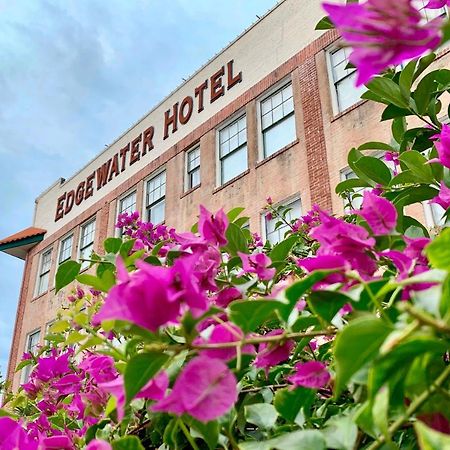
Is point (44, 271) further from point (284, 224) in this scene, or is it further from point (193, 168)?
point (284, 224)

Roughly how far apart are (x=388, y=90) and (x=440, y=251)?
1004mm

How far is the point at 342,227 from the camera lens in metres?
0.74

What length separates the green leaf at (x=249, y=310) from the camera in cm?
57

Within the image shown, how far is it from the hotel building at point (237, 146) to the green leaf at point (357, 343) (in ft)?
19.8

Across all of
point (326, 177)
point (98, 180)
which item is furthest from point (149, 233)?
point (98, 180)

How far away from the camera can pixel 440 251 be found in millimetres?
519

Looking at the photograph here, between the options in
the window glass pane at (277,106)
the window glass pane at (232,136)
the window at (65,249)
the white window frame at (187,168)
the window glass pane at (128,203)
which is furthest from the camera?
the window at (65,249)

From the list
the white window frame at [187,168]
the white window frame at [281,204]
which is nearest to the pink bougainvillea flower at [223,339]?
the white window frame at [281,204]

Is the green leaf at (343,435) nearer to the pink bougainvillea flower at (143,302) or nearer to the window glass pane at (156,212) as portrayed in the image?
the pink bougainvillea flower at (143,302)

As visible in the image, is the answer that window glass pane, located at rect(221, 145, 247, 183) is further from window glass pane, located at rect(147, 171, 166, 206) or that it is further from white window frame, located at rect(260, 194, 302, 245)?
window glass pane, located at rect(147, 171, 166, 206)

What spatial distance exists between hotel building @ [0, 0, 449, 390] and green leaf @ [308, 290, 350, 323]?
5863 mm

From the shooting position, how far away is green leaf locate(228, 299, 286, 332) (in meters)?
0.57

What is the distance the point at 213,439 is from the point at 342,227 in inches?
13.5

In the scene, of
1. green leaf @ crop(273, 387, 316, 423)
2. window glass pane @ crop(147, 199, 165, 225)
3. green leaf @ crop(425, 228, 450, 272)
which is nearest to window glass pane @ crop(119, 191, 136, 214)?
window glass pane @ crop(147, 199, 165, 225)
